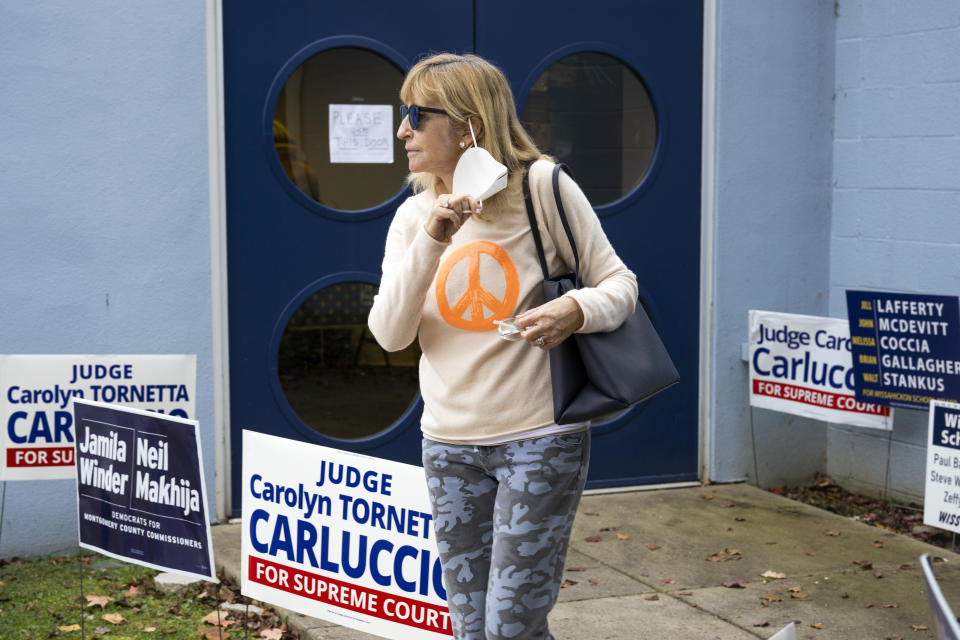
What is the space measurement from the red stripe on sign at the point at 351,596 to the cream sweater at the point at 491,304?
1.09 metres

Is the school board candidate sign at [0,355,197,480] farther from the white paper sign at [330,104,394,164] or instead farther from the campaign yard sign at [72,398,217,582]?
the white paper sign at [330,104,394,164]

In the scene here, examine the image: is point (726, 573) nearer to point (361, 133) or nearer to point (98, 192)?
point (361, 133)

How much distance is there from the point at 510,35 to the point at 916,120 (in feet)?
7.54

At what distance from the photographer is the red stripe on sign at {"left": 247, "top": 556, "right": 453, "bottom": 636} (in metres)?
3.95

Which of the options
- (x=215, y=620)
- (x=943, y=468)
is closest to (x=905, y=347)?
(x=943, y=468)

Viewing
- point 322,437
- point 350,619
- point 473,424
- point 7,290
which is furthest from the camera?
point 322,437

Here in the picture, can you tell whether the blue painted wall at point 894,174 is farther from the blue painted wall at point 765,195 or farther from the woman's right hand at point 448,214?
the woman's right hand at point 448,214

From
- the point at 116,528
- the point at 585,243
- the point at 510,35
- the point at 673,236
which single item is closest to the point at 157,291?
the point at 116,528

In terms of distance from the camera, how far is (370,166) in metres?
6.29

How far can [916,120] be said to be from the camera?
652cm

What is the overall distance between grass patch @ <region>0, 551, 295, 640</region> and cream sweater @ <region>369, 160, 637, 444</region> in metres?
1.92

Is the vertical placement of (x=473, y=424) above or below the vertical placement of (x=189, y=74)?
below

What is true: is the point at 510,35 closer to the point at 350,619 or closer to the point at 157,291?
the point at 157,291

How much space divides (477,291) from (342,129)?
339 centimetres
